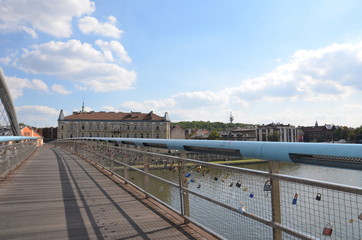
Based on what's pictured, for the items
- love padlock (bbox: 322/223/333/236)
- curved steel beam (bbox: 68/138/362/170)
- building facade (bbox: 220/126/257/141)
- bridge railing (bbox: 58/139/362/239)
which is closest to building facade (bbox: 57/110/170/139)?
building facade (bbox: 220/126/257/141)

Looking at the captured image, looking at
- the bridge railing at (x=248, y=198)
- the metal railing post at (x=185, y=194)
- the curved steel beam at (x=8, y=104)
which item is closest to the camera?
the bridge railing at (x=248, y=198)

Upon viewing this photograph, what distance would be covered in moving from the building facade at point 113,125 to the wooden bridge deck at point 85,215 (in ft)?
248

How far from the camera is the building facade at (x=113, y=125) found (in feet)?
257

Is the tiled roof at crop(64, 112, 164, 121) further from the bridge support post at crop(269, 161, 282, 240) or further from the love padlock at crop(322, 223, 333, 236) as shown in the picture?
the love padlock at crop(322, 223, 333, 236)

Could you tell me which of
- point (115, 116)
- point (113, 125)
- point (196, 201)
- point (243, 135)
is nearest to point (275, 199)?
point (196, 201)

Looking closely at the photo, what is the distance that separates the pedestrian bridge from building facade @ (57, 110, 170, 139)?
75.5 meters

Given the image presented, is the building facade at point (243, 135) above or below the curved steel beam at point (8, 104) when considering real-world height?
below

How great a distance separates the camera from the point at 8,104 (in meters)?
48.6

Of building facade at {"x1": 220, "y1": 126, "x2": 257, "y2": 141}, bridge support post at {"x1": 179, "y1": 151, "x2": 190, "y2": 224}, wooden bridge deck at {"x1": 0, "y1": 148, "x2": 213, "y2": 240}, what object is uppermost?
building facade at {"x1": 220, "y1": 126, "x2": 257, "y2": 141}

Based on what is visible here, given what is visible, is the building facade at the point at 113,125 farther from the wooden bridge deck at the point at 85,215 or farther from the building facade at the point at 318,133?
the building facade at the point at 318,133

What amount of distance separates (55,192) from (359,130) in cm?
12137

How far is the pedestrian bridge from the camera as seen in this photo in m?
2.22

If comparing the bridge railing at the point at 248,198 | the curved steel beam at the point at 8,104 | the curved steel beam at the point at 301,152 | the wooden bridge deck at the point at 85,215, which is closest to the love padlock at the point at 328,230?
the bridge railing at the point at 248,198

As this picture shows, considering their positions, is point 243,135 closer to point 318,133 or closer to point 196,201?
point 318,133
